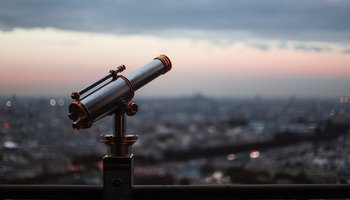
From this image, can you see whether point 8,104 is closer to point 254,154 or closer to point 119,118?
point 119,118

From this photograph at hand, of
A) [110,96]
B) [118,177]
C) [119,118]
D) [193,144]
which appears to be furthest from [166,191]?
[193,144]

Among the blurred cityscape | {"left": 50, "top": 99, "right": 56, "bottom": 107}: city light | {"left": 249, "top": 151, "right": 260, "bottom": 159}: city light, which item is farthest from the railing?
{"left": 249, "top": 151, "right": 260, "bottom": 159}: city light

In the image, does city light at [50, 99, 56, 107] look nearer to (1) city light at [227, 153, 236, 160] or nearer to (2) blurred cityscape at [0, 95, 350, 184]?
(2) blurred cityscape at [0, 95, 350, 184]

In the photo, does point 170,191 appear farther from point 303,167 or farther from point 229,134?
point 229,134

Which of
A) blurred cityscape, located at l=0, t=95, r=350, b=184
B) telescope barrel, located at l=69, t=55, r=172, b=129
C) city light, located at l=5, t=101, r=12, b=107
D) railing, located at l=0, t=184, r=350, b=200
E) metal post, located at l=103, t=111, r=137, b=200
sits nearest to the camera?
telescope barrel, located at l=69, t=55, r=172, b=129

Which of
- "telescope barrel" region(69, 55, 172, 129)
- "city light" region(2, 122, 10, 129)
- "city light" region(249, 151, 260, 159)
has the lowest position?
"telescope barrel" region(69, 55, 172, 129)

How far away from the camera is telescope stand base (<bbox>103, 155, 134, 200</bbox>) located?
2010 millimetres

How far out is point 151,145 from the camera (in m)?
3.86

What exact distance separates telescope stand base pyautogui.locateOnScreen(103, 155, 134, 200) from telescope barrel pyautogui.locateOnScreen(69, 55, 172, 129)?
0.22m

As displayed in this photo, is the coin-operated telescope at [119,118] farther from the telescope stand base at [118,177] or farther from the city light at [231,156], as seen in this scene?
the city light at [231,156]

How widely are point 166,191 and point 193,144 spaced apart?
1.75 meters

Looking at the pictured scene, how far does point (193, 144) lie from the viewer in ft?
13.5

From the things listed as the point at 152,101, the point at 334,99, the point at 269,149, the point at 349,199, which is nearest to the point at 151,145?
the point at 152,101

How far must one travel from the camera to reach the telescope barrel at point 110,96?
5.98 feet
